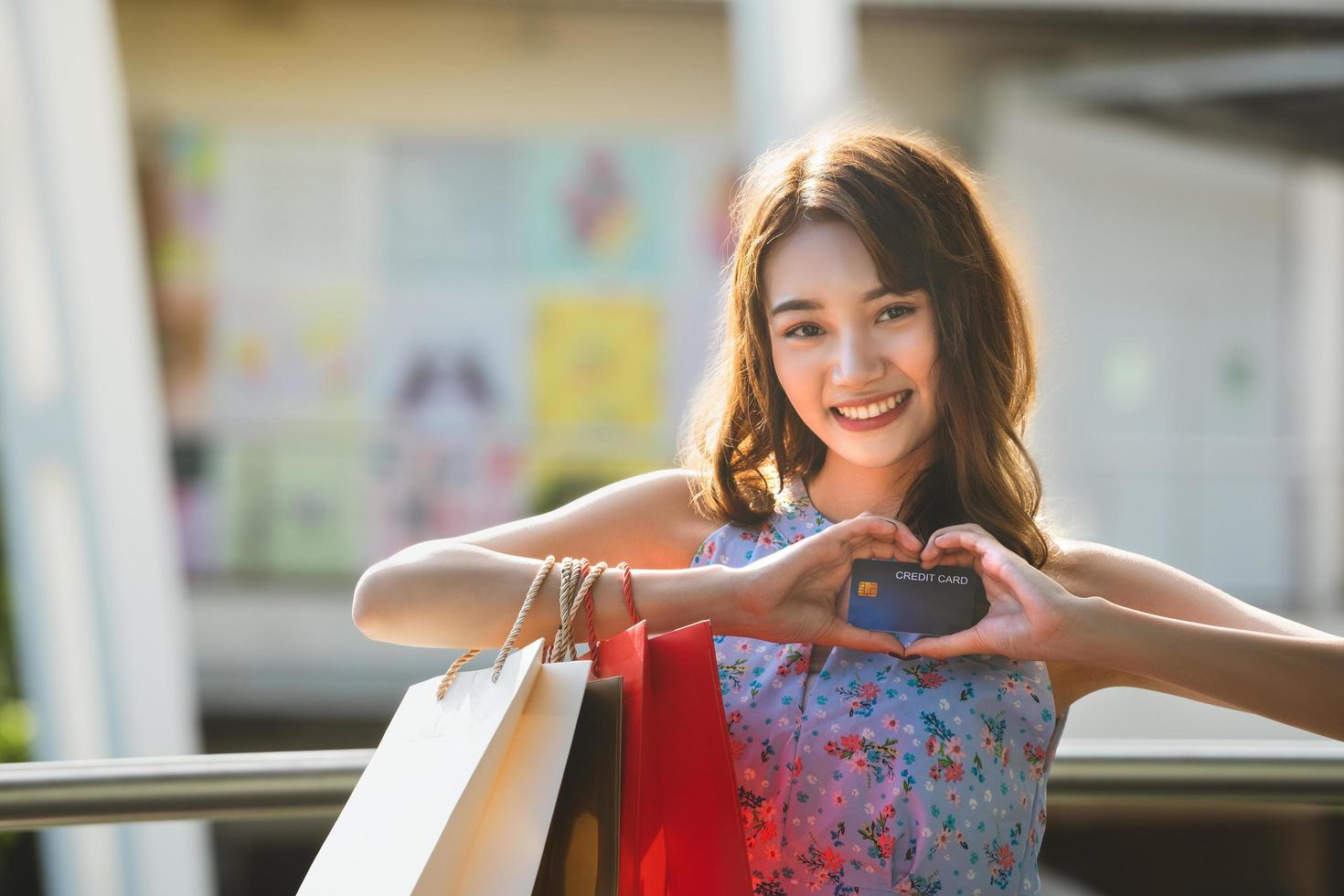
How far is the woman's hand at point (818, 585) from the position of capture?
4.20 feet

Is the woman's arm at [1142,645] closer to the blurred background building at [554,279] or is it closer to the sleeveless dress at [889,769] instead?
the sleeveless dress at [889,769]

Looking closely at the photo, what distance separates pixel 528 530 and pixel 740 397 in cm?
31

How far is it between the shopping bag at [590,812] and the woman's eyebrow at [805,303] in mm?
464

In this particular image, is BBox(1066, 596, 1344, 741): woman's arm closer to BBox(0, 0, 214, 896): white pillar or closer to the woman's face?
the woman's face

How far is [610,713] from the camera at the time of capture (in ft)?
3.76

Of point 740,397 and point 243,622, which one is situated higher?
point 740,397

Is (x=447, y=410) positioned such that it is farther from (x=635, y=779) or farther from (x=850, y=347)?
(x=635, y=779)

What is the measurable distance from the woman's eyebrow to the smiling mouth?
11cm

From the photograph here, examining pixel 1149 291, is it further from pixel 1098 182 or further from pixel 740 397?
pixel 740 397

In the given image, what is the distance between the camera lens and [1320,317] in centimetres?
Result: 965

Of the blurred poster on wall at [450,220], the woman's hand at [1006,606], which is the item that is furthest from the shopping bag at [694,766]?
the blurred poster on wall at [450,220]

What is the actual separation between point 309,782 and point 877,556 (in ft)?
2.24

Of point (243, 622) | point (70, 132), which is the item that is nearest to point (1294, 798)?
point (70, 132)

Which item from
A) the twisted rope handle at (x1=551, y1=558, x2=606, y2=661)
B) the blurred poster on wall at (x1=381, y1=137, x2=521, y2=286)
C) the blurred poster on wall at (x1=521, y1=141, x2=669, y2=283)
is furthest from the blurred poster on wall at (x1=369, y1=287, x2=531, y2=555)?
the twisted rope handle at (x1=551, y1=558, x2=606, y2=661)
